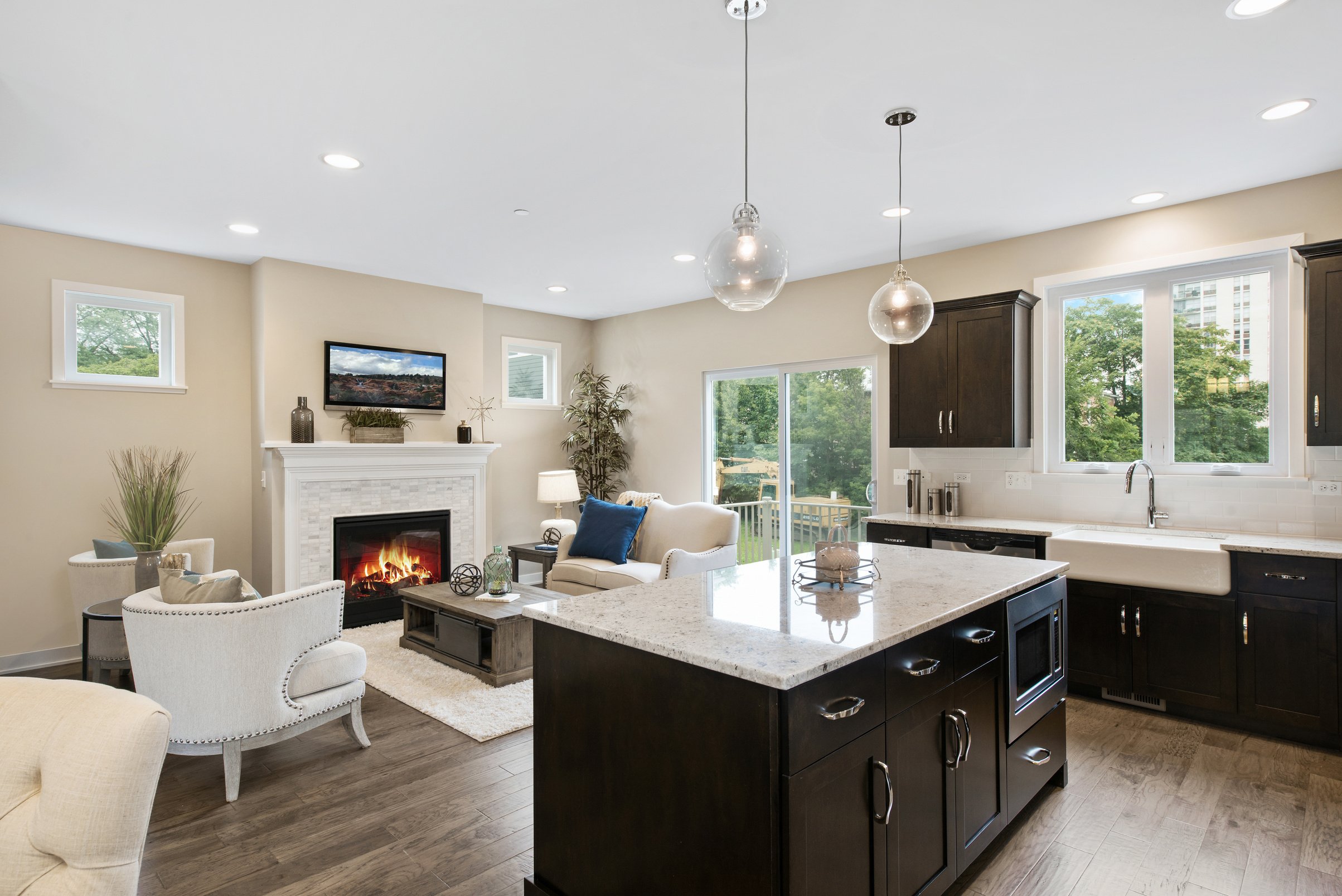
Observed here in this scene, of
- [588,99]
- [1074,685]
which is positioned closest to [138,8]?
[588,99]

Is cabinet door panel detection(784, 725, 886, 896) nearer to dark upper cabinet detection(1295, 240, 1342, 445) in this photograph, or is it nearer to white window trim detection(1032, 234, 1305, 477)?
dark upper cabinet detection(1295, 240, 1342, 445)

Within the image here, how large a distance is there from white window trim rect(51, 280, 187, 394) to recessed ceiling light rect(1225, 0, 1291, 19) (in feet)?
20.0

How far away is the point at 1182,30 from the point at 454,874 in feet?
12.2

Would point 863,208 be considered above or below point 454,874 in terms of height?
above

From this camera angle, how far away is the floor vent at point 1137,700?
3.67 meters

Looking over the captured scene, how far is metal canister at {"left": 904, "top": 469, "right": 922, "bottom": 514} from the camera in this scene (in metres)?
5.02

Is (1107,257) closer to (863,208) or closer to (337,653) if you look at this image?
(863,208)

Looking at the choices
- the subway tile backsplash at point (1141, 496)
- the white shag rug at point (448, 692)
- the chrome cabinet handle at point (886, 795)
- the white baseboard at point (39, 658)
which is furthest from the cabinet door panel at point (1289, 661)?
the white baseboard at point (39, 658)

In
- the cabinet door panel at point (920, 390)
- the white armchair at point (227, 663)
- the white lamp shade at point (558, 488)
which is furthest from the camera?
the white lamp shade at point (558, 488)

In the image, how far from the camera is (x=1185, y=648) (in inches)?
138

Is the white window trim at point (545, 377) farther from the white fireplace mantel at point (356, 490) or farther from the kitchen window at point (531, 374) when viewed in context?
the white fireplace mantel at point (356, 490)

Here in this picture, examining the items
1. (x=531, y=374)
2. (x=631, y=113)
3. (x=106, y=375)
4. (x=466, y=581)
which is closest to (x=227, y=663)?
(x=466, y=581)

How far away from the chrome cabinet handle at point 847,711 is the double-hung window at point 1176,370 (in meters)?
3.55

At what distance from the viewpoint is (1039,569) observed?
2637mm
